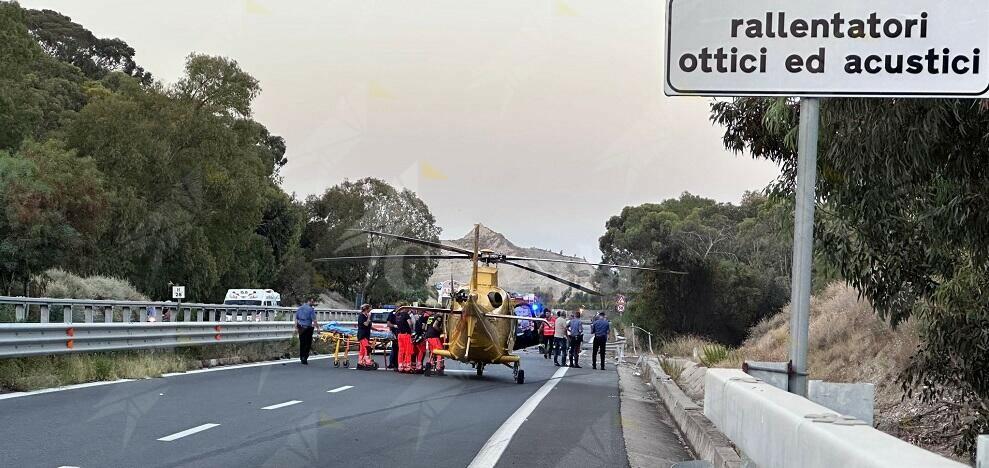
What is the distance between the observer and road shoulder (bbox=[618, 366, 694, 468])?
12.8 m

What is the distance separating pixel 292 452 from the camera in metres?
11.2

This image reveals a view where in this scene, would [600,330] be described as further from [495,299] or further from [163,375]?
[163,375]

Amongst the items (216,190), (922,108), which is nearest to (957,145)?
(922,108)

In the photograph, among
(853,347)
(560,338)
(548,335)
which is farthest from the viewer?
(548,335)

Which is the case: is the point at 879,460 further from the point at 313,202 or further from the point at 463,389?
the point at 313,202

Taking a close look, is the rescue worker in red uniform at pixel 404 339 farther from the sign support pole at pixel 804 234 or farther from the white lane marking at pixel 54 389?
the sign support pole at pixel 804 234

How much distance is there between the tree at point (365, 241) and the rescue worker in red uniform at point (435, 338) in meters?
32.0

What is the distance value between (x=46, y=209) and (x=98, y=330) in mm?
28274

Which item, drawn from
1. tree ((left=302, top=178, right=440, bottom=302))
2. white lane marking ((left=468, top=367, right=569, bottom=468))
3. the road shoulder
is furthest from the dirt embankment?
tree ((left=302, top=178, right=440, bottom=302))

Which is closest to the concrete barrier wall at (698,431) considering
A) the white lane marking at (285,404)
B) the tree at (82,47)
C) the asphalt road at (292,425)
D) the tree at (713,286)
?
the asphalt road at (292,425)

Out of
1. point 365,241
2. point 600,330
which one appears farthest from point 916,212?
point 365,241

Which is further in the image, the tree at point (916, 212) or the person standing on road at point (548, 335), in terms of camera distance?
the person standing on road at point (548, 335)

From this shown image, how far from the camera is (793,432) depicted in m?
5.46

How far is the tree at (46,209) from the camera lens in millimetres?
45062
